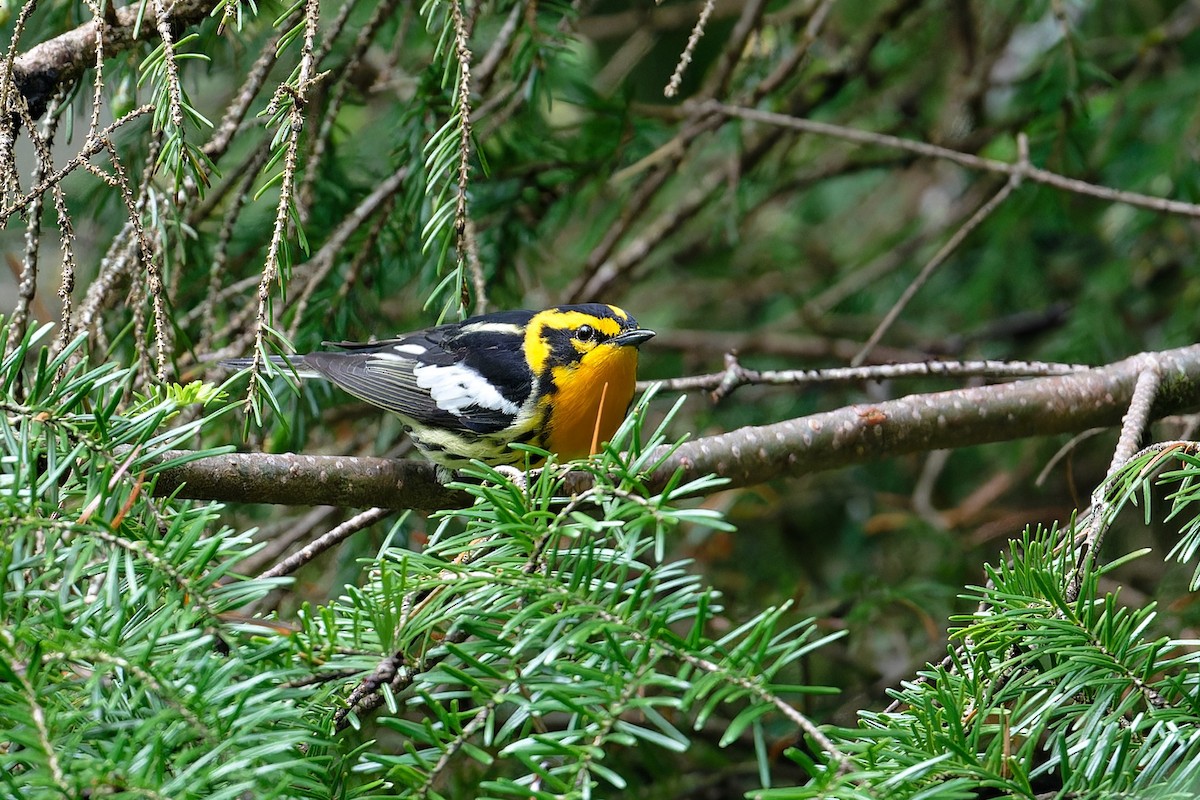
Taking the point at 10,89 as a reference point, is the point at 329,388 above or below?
below

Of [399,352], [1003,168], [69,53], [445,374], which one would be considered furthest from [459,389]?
[1003,168]

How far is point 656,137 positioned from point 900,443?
142cm

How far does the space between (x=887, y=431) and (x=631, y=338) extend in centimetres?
82

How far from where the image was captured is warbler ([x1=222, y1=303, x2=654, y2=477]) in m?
2.68

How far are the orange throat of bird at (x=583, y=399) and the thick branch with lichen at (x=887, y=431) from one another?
1.90 feet

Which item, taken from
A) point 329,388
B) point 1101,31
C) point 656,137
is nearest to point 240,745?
point 329,388

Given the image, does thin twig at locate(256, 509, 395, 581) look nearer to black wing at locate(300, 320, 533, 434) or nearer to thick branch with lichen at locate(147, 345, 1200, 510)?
thick branch with lichen at locate(147, 345, 1200, 510)

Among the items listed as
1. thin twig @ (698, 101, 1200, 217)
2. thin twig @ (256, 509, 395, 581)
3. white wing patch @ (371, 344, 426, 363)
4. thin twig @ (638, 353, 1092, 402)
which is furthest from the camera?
white wing patch @ (371, 344, 426, 363)

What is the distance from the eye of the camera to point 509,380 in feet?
9.08

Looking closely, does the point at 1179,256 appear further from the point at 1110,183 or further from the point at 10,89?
the point at 10,89

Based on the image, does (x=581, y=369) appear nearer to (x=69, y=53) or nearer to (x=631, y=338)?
(x=631, y=338)

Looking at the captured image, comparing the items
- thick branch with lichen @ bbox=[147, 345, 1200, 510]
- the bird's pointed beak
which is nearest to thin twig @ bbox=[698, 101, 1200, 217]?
thick branch with lichen @ bbox=[147, 345, 1200, 510]

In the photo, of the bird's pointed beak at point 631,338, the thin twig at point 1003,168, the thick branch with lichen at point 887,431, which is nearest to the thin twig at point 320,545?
the thick branch with lichen at point 887,431

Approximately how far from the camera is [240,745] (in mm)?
950
